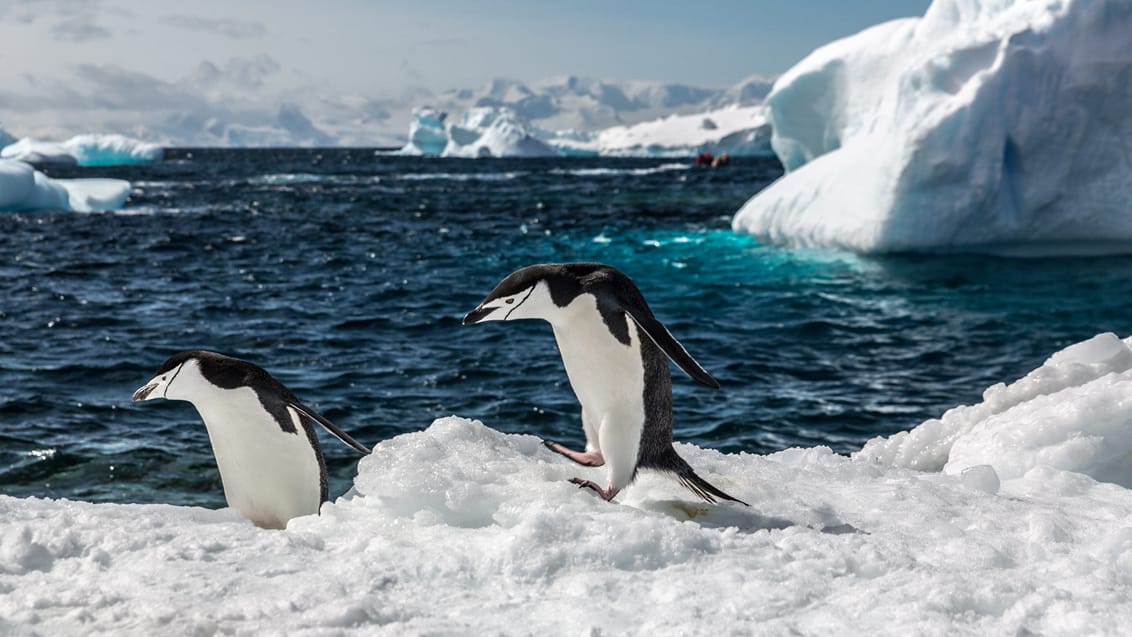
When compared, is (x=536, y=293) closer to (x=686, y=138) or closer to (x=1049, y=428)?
(x=1049, y=428)

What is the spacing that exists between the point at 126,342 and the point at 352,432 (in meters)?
4.44

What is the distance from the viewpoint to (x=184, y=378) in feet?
14.2

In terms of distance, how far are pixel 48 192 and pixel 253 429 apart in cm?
2802

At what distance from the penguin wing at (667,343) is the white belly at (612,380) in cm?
9

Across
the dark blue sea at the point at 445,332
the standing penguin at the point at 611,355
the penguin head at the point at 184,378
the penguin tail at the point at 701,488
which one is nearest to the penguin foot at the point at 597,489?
the standing penguin at the point at 611,355

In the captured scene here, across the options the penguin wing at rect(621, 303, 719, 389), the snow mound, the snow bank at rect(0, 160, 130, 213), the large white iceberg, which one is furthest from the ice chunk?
the penguin wing at rect(621, 303, 719, 389)

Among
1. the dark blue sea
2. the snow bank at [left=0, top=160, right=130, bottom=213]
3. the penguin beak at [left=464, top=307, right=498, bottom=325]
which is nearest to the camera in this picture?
the penguin beak at [left=464, top=307, right=498, bottom=325]

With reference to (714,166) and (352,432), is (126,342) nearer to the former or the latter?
(352,432)

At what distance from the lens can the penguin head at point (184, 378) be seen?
431 cm

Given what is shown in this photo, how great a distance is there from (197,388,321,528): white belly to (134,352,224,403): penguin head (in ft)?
0.29

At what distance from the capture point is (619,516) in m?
3.42

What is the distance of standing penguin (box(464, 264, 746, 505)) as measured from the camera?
382cm

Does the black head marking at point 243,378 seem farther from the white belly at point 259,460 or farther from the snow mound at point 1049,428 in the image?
the snow mound at point 1049,428

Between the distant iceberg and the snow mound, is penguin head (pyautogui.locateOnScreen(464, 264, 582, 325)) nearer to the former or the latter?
the snow mound
